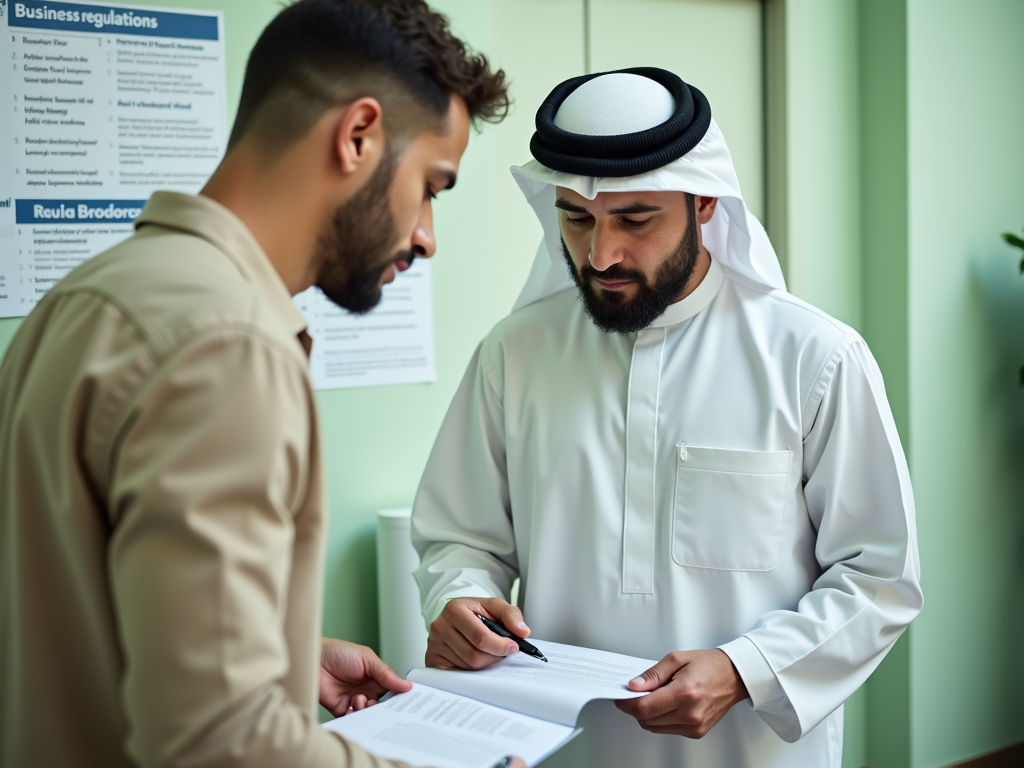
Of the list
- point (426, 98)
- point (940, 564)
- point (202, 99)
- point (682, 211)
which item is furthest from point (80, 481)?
point (940, 564)

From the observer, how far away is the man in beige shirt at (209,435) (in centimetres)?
74

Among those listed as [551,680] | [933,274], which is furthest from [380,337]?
[933,274]

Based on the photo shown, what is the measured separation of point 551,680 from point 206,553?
2.63ft

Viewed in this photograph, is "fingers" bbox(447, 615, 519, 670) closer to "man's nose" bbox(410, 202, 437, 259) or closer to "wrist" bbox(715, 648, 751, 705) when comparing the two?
"wrist" bbox(715, 648, 751, 705)

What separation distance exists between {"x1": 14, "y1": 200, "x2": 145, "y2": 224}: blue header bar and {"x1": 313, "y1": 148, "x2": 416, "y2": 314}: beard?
4.97ft

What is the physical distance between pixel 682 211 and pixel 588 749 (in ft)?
3.39

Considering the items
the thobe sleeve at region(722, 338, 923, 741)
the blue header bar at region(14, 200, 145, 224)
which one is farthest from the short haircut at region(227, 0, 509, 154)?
the blue header bar at region(14, 200, 145, 224)

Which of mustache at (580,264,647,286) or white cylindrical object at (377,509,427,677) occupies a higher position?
mustache at (580,264,647,286)

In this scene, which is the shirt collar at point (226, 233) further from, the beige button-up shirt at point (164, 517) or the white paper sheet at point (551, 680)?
the white paper sheet at point (551, 680)

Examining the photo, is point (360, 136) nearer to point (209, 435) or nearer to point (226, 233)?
point (226, 233)

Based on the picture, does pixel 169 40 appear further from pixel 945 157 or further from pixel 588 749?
pixel 945 157

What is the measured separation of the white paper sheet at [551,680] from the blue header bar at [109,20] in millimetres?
1799

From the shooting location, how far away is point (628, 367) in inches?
73.4

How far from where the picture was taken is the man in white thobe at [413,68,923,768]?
5.32ft
